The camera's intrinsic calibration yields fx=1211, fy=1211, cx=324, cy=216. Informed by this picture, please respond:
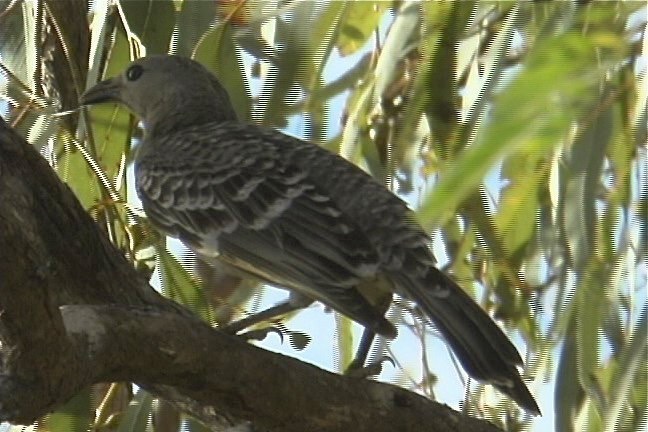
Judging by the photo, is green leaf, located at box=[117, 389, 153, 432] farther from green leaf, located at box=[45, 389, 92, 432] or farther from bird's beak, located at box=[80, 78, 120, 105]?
bird's beak, located at box=[80, 78, 120, 105]

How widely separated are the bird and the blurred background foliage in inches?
3.2

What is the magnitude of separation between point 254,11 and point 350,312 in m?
0.83

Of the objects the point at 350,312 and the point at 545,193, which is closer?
the point at 350,312

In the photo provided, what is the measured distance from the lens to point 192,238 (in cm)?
288

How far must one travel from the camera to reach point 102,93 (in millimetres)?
3201

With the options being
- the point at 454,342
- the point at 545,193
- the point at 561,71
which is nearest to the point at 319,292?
the point at 454,342

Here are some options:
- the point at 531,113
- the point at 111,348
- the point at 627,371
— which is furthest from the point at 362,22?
the point at 531,113

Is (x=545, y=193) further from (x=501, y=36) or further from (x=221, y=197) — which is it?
(x=221, y=197)

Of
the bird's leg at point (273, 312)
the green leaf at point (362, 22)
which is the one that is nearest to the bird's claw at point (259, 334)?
the bird's leg at point (273, 312)

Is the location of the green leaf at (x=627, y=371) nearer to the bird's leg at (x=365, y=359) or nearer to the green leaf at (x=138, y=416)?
the bird's leg at (x=365, y=359)

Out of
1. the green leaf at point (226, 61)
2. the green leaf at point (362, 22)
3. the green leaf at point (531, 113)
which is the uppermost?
the green leaf at point (362, 22)

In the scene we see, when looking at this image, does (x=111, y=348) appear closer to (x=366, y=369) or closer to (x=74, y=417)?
(x=74, y=417)

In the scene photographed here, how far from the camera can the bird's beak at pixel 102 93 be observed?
10.1ft

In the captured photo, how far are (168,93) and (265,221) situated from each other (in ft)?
2.86
